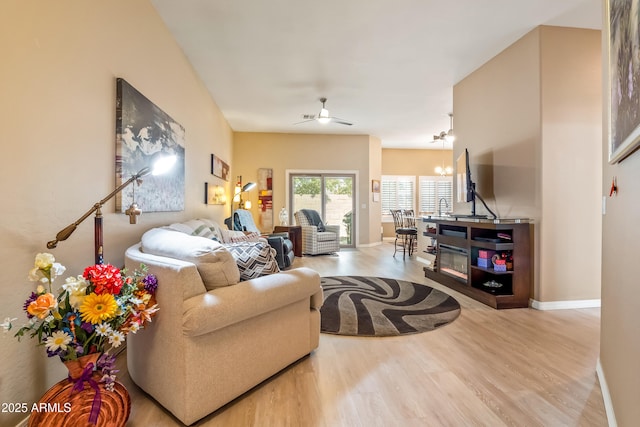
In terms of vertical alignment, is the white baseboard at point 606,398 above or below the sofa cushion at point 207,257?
below

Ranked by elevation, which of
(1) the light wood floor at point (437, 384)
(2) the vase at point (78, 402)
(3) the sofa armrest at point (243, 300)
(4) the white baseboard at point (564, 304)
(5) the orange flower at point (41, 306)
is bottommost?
(1) the light wood floor at point (437, 384)

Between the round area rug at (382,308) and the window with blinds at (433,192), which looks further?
the window with blinds at (433,192)

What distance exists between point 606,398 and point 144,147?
349 cm

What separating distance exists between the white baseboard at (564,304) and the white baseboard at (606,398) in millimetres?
1363

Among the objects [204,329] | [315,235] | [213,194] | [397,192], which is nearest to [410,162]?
[397,192]

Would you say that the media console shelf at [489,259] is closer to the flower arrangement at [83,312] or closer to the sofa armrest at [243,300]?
the sofa armrest at [243,300]

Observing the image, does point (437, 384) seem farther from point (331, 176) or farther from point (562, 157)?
point (331, 176)

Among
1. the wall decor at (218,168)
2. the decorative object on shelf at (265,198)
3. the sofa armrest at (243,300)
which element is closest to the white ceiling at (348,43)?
the wall decor at (218,168)

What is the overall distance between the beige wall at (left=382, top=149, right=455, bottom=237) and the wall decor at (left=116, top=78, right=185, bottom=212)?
290 inches

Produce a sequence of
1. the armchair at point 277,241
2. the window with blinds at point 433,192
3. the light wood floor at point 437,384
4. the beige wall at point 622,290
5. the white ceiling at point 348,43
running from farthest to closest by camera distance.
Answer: the window with blinds at point 433,192 → the armchair at point 277,241 → the white ceiling at point 348,43 → the light wood floor at point 437,384 → the beige wall at point 622,290

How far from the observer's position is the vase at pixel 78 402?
1.19 metres

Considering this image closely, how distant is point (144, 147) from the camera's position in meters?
2.54

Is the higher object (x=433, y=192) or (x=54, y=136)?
(x=433, y=192)

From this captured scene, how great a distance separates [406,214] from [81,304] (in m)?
7.40
